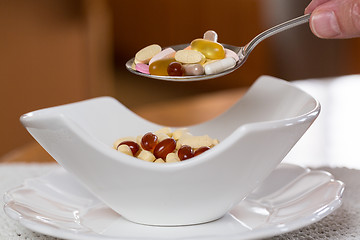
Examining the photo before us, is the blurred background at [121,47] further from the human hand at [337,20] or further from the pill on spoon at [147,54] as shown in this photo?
the human hand at [337,20]

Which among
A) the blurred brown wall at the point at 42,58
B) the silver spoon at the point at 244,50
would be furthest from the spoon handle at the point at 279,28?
the blurred brown wall at the point at 42,58

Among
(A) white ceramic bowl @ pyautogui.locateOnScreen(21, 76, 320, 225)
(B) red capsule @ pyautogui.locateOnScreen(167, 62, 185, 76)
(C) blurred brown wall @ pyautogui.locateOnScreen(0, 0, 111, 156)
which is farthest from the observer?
(C) blurred brown wall @ pyautogui.locateOnScreen(0, 0, 111, 156)

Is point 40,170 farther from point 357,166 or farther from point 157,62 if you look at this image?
point 357,166

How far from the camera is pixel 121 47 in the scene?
13.9 feet

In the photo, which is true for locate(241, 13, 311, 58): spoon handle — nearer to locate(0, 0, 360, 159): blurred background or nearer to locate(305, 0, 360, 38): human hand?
locate(305, 0, 360, 38): human hand

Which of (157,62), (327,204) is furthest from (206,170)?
(157,62)

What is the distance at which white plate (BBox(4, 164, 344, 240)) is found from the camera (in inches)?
25.0

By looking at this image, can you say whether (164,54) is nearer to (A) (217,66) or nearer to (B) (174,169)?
(A) (217,66)

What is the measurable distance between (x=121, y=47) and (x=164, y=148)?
3546 mm

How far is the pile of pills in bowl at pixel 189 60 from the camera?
2.78 ft

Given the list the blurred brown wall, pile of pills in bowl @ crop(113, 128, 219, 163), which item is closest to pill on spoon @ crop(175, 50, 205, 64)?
pile of pills in bowl @ crop(113, 128, 219, 163)

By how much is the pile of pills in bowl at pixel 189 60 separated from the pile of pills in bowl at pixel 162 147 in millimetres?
101

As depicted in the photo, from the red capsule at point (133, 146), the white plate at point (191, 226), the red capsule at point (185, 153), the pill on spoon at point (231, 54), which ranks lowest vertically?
the white plate at point (191, 226)

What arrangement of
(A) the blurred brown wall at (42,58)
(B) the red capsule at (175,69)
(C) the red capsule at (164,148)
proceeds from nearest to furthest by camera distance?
(C) the red capsule at (164,148), (B) the red capsule at (175,69), (A) the blurred brown wall at (42,58)
